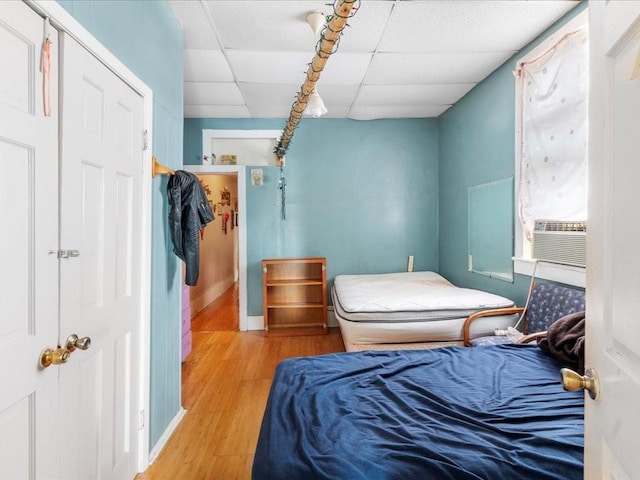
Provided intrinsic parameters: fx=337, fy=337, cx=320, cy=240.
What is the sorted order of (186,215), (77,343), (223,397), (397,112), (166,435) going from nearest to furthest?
(77,343), (166,435), (186,215), (223,397), (397,112)

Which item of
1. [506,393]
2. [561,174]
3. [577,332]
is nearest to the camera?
[506,393]

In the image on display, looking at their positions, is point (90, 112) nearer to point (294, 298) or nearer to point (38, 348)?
point (38, 348)

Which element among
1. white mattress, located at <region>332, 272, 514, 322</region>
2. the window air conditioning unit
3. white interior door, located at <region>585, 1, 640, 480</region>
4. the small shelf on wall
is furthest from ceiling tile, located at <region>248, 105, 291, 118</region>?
white interior door, located at <region>585, 1, 640, 480</region>

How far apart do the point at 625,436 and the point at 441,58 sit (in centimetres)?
306

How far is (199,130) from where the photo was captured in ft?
14.5

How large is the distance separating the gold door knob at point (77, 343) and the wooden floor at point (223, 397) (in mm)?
1094

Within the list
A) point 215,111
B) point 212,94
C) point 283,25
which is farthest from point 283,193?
point 283,25

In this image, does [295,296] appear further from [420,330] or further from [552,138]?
[552,138]

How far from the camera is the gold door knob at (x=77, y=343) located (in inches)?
45.2

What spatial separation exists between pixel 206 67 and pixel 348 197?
2.29 meters

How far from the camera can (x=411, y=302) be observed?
299 cm

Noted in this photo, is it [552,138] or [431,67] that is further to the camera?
[431,67]

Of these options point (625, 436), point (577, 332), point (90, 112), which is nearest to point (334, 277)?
point (577, 332)

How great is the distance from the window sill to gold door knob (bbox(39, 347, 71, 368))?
2.75 m
